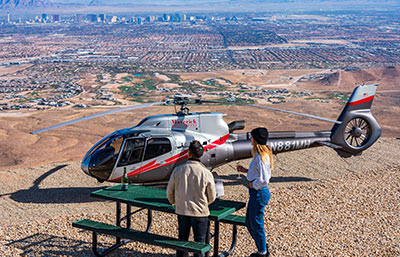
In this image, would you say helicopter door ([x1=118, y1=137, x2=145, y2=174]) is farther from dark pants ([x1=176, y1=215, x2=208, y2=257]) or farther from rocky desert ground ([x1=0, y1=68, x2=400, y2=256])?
dark pants ([x1=176, y1=215, x2=208, y2=257])

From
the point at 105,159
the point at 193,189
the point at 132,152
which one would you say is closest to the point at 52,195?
the point at 105,159

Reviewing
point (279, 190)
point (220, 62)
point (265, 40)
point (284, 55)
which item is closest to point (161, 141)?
point (279, 190)

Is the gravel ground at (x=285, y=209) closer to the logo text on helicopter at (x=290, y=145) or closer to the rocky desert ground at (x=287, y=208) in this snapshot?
the rocky desert ground at (x=287, y=208)

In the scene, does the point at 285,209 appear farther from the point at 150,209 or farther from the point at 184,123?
the point at 150,209

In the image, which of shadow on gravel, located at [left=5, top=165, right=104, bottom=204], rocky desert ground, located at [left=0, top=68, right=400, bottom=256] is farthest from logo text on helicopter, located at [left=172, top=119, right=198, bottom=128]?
shadow on gravel, located at [left=5, top=165, right=104, bottom=204]

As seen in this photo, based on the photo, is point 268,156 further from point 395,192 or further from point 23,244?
point 395,192
